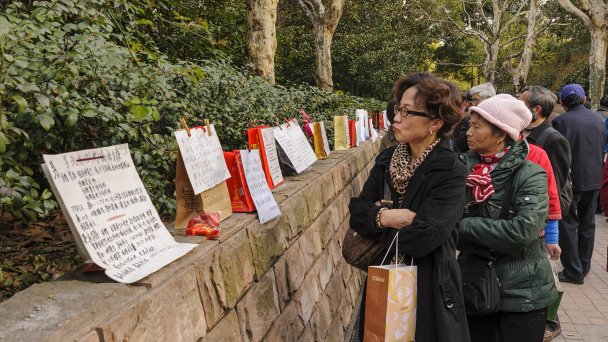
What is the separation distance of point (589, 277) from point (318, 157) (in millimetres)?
3633

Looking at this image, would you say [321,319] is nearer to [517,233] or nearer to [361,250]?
[361,250]

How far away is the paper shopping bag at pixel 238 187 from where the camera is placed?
284cm

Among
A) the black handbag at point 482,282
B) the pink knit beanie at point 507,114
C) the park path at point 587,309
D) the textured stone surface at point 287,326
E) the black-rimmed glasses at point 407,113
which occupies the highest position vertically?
the black-rimmed glasses at point 407,113

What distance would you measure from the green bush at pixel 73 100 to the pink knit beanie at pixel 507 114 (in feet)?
5.57

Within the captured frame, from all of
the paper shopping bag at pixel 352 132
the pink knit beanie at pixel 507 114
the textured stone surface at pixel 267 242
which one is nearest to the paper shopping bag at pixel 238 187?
the textured stone surface at pixel 267 242

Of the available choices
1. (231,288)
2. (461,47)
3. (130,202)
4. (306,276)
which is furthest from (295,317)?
(461,47)

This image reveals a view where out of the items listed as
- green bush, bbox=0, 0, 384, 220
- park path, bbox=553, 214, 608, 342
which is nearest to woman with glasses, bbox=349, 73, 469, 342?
green bush, bbox=0, 0, 384, 220

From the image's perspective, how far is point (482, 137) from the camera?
2.95 metres

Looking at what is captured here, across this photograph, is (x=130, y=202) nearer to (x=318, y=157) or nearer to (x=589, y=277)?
(x=318, y=157)

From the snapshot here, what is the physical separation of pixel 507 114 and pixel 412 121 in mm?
808

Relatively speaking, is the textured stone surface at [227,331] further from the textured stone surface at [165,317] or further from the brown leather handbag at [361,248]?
the brown leather handbag at [361,248]

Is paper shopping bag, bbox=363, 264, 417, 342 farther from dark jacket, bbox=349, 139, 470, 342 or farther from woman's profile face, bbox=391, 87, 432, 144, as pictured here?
woman's profile face, bbox=391, 87, 432, 144

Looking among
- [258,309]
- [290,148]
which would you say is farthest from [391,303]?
[290,148]

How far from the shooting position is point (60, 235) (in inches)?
140
